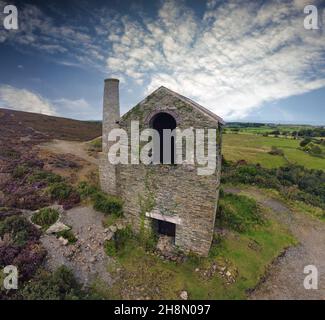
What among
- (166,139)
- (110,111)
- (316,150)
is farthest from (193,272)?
(316,150)

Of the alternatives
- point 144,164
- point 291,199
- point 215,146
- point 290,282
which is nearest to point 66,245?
point 144,164

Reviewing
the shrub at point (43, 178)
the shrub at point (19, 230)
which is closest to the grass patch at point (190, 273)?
the shrub at point (19, 230)

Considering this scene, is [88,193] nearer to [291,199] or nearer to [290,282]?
[290,282]

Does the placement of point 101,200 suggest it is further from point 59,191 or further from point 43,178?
point 43,178

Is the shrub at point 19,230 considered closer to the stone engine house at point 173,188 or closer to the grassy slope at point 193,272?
the grassy slope at point 193,272

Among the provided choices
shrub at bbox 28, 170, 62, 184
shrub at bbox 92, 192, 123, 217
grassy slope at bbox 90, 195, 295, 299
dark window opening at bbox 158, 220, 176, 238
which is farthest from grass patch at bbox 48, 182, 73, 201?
dark window opening at bbox 158, 220, 176, 238

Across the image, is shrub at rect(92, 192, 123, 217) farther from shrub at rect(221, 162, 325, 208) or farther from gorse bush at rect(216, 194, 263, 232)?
shrub at rect(221, 162, 325, 208)
